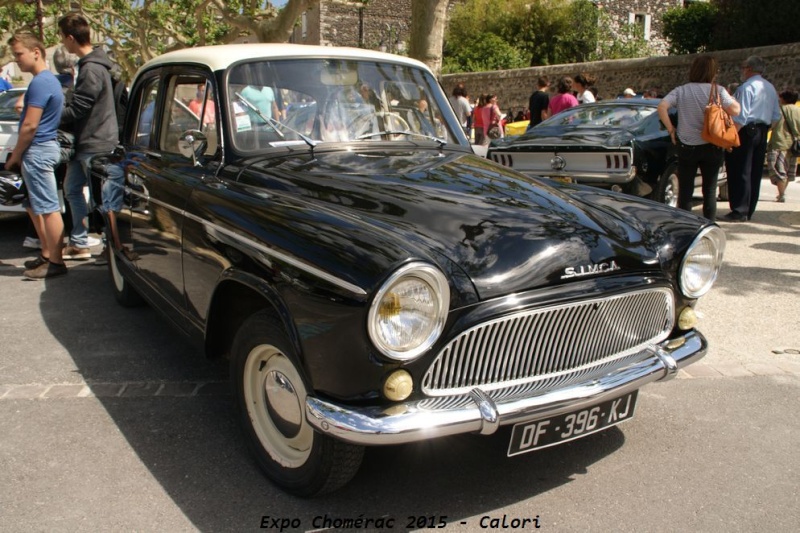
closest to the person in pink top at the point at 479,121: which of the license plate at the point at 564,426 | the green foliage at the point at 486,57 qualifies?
the license plate at the point at 564,426

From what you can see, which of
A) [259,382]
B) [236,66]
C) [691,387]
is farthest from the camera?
[691,387]

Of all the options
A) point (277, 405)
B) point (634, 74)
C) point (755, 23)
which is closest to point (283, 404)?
point (277, 405)

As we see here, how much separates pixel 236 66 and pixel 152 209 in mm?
917

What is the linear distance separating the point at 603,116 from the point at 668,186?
4.33 ft

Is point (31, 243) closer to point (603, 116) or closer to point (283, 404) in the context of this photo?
point (283, 404)

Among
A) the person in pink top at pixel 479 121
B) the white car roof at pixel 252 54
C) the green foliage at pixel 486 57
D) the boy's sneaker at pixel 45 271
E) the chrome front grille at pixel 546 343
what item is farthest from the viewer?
the green foliage at pixel 486 57

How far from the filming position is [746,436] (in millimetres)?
3494

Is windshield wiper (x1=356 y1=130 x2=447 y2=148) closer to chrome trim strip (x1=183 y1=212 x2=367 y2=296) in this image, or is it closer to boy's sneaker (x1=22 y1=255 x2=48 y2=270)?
chrome trim strip (x1=183 y1=212 x2=367 y2=296)

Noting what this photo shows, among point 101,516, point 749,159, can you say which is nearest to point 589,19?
point 749,159

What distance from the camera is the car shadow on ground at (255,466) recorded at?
2.80m

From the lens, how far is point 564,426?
2.71 metres

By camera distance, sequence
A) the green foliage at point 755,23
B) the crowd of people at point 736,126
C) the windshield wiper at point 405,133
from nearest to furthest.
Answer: the windshield wiper at point 405,133 < the crowd of people at point 736,126 < the green foliage at point 755,23

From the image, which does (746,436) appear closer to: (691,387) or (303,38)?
(691,387)

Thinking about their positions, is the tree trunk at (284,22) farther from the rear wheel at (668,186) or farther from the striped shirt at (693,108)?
the striped shirt at (693,108)
